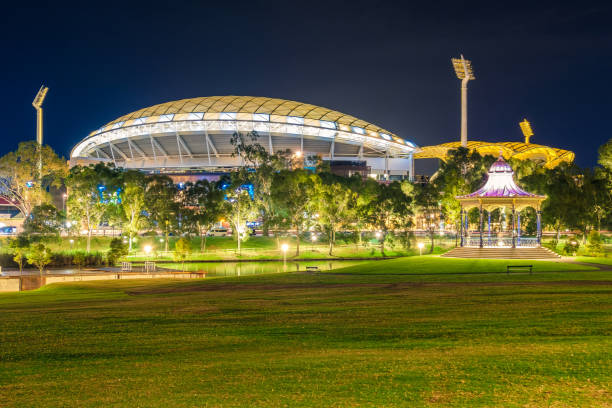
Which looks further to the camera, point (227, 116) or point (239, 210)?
point (227, 116)

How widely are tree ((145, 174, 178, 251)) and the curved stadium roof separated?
33496 millimetres

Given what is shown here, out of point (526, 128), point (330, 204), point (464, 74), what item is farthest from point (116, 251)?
point (526, 128)

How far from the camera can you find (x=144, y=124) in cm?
10038

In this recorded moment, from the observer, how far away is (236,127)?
9612 centimetres

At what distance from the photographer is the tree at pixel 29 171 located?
66500 millimetres

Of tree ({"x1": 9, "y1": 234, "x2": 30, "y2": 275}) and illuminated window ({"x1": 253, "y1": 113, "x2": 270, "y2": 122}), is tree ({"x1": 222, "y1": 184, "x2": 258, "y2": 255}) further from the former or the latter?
illuminated window ({"x1": 253, "y1": 113, "x2": 270, "y2": 122})

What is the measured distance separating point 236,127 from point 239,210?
131 feet

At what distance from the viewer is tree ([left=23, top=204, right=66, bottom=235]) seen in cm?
5612

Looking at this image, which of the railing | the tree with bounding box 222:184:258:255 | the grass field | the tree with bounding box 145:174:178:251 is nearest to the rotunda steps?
the railing

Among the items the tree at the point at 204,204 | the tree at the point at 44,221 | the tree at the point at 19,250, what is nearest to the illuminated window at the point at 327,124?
the tree at the point at 204,204

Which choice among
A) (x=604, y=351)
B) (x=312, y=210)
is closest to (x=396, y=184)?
(x=312, y=210)

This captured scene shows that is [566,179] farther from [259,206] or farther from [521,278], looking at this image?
[521,278]

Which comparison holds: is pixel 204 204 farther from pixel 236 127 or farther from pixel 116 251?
pixel 236 127

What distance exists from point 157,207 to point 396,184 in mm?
27977
